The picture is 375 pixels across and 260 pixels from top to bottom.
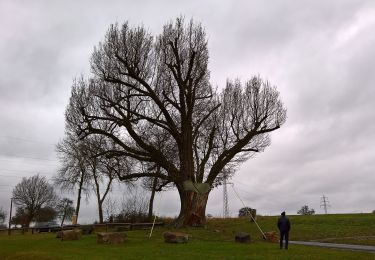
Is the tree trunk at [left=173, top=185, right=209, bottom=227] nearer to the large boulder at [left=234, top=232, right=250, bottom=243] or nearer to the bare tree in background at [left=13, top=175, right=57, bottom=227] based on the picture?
the large boulder at [left=234, top=232, right=250, bottom=243]

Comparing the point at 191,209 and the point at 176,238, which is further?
the point at 191,209

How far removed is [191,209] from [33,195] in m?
62.2

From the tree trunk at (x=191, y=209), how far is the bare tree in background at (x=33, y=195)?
57.5 m

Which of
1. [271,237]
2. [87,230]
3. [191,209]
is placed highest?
[191,209]

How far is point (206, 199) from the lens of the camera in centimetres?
3428

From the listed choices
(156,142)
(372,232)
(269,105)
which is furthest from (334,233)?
(156,142)

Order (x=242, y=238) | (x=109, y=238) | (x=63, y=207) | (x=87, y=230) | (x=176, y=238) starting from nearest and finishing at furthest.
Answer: (x=176, y=238) → (x=242, y=238) → (x=109, y=238) → (x=87, y=230) → (x=63, y=207)

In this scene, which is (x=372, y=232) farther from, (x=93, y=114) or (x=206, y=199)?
(x=93, y=114)

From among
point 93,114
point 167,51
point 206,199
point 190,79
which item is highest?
point 167,51

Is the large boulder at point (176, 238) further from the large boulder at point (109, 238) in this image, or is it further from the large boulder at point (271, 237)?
the large boulder at point (271, 237)

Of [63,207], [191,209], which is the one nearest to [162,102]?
[191,209]

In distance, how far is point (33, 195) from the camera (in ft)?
287

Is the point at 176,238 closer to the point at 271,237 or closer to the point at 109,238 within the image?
the point at 109,238

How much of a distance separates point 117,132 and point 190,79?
8.14 metres
